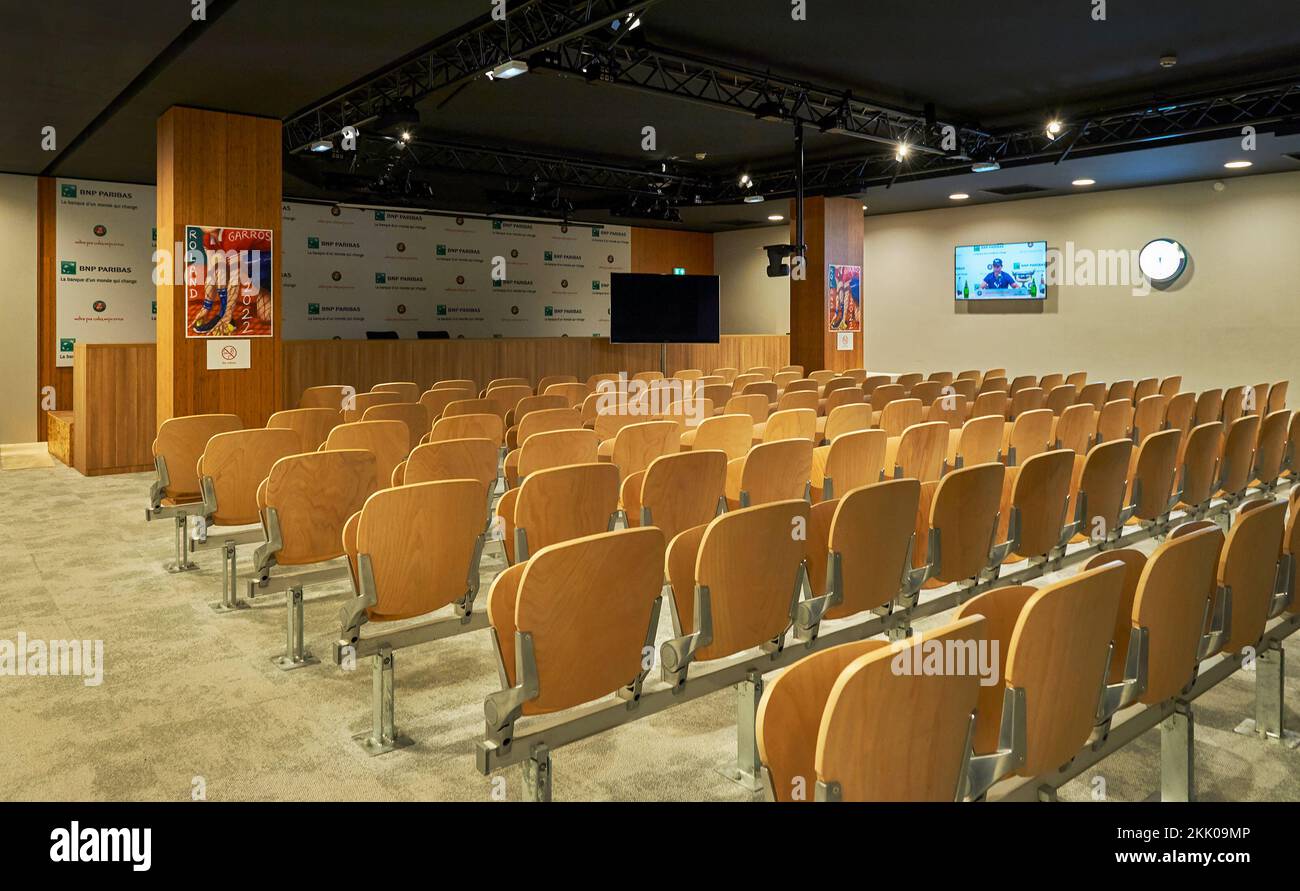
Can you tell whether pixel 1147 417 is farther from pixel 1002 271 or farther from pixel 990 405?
pixel 1002 271

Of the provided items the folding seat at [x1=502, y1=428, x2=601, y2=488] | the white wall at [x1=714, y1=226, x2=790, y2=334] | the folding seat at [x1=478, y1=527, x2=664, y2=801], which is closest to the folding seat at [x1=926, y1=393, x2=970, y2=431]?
the folding seat at [x1=502, y1=428, x2=601, y2=488]

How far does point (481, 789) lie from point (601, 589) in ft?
2.94

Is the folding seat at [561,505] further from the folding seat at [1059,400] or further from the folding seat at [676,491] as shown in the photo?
the folding seat at [1059,400]

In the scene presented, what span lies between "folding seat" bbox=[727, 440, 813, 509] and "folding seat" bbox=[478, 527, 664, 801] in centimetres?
181

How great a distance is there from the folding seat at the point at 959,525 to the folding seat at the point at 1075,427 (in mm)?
3068

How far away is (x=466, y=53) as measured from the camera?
8.21m

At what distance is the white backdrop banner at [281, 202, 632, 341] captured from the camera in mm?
14836

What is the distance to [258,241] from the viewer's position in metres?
8.24

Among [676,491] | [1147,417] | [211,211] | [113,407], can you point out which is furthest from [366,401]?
[1147,417]

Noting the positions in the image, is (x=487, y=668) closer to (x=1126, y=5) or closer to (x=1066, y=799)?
(x=1066, y=799)

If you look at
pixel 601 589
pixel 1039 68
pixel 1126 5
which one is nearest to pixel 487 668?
pixel 601 589

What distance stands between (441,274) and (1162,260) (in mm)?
11139

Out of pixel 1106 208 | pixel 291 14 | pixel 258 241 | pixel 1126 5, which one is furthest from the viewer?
pixel 1106 208

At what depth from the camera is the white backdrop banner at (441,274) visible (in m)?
14.8
